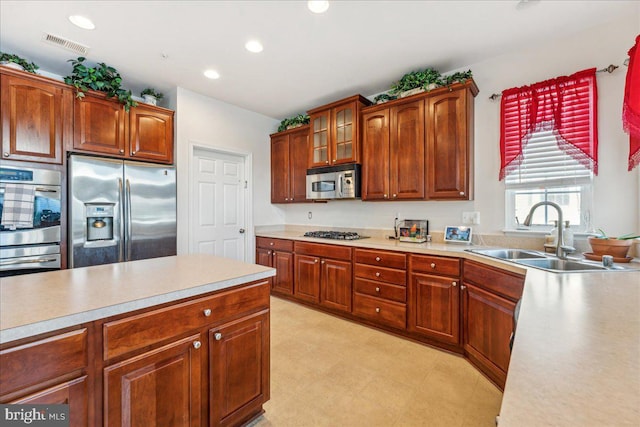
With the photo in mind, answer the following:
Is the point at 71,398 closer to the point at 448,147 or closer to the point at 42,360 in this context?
the point at 42,360

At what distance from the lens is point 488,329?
2.09m

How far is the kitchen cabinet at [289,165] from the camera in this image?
13.4 ft

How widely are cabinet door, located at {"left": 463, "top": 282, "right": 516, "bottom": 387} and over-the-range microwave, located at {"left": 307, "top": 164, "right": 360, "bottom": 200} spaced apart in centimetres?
162

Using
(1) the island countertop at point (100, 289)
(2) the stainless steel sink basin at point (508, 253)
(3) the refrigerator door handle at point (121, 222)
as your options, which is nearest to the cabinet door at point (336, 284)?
(2) the stainless steel sink basin at point (508, 253)

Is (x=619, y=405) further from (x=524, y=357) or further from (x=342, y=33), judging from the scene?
(x=342, y=33)

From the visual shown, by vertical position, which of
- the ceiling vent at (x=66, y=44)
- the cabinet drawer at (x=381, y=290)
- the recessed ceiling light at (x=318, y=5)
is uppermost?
the recessed ceiling light at (x=318, y=5)

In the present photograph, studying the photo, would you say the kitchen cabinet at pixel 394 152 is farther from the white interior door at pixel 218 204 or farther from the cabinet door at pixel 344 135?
the white interior door at pixel 218 204

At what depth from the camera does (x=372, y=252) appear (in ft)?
9.56

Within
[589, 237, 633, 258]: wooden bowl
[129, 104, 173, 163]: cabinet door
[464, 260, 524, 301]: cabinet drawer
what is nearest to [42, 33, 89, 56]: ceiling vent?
[129, 104, 173, 163]: cabinet door

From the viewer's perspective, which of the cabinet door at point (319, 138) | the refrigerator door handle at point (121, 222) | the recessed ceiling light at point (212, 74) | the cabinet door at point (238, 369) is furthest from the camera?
the cabinet door at point (319, 138)

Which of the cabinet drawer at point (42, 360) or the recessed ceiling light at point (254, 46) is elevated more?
the recessed ceiling light at point (254, 46)

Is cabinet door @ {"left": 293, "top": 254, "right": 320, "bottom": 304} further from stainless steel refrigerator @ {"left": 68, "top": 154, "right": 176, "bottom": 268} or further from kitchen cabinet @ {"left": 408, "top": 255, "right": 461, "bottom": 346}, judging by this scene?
stainless steel refrigerator @ {"left": 68, "top": 154, "right": 176, "bottom": 268}

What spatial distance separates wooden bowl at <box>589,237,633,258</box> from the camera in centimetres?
187

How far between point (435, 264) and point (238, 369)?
1.81m
